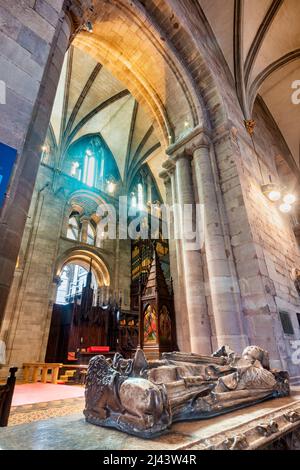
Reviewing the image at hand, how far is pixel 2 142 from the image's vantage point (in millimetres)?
1871

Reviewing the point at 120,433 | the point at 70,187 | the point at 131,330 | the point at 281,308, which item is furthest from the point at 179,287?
Result: the point at 70,187

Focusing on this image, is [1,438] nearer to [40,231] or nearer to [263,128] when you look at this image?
[40,231]

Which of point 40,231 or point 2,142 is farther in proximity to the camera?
point 40,231

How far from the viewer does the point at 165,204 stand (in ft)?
21.4

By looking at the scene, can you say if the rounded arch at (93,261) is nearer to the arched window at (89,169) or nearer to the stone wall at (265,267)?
Answer: the arched window at (89,169)

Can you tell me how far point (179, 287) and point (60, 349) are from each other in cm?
732

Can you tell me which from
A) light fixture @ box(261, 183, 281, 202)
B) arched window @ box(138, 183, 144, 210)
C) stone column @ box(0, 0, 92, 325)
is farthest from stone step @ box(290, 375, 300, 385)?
arched window @ box(138, 183, 144, 210)

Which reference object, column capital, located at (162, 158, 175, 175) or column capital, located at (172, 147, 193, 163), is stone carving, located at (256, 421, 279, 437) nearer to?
column capital, located at (172, 147, 193, 163)

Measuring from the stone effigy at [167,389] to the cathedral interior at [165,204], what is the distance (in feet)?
0.12

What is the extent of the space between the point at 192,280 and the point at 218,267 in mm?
572

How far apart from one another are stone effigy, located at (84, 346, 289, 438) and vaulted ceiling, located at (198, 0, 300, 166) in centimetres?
680

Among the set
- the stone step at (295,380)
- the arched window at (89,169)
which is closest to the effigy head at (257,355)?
→ the stone step at (295,380)

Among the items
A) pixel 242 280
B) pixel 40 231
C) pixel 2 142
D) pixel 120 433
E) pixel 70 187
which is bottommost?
pixel 120 433

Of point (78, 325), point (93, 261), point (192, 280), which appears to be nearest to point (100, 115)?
point (93, 261)
